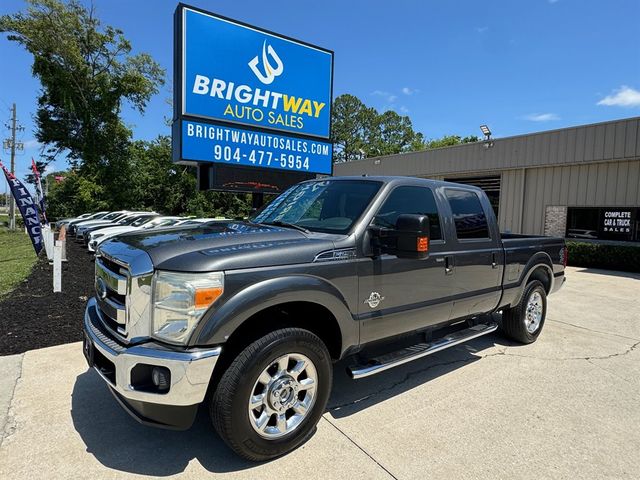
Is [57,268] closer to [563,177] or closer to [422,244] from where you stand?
[422,244]

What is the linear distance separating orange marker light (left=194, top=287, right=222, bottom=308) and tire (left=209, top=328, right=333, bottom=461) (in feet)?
1.32

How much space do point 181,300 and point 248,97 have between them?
763cm

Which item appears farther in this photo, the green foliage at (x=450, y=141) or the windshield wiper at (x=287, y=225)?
the green foliage at (x=450, y=141)

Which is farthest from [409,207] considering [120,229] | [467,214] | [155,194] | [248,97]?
[155,194]

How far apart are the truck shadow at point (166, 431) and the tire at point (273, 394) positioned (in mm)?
232

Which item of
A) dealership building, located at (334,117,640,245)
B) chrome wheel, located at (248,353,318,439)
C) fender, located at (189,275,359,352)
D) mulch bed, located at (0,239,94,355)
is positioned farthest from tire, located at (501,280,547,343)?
dealership building, located at (334,117,640,245)

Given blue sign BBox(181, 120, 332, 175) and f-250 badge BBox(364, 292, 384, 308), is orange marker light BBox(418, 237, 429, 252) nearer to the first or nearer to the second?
f-250 badge BBox(364, 292, 384, 308)

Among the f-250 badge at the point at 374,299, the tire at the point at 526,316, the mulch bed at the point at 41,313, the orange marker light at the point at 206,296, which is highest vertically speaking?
the orange marker light at the point at 206,296

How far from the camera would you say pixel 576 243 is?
14.0 meters

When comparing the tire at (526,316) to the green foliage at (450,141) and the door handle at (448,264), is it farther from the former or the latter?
the green foliage at (450,141)

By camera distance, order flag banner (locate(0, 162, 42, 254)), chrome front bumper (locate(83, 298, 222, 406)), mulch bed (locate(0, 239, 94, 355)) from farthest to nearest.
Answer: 1. flag banner (locate(0, 162, 42, 254))
2. mulch bed (locate(0, 239, 94, 355))
3. chrome front bumper (locate(83, 298, 222, 406))

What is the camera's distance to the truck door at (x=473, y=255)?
12.9ft

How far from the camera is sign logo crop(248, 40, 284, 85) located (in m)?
9.07

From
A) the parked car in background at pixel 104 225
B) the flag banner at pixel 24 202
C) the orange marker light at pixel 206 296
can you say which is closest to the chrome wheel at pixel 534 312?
the orange marker light at pixel 206 296
